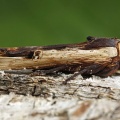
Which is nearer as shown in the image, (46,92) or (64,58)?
(46,92)

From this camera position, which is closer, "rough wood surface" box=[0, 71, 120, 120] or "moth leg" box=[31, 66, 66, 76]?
"rough wood surface" box=[0, 71, 120, 120]

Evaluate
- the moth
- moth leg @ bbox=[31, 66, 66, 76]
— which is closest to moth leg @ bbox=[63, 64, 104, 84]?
the moth

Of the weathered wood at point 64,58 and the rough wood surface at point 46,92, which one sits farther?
the weathered wood at point 64,58

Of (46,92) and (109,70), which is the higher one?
(109,70)

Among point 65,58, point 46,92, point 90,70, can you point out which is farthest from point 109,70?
point 46,92

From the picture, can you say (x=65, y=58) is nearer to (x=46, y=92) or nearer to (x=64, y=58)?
(x=64, y=58)

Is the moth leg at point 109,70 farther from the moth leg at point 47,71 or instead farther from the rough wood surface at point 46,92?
the moth leg at point 47,71

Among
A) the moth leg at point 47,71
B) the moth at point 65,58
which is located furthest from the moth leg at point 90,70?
the moth leg at point 47,71

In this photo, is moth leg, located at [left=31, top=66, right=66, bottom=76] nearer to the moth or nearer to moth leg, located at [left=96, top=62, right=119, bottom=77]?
the moth
